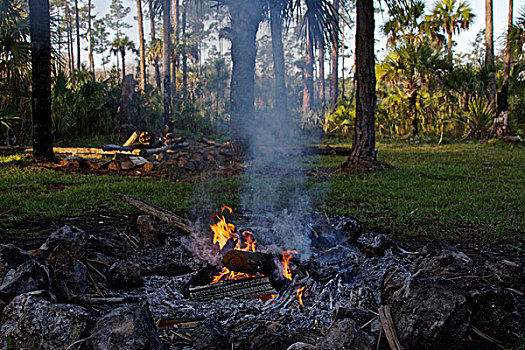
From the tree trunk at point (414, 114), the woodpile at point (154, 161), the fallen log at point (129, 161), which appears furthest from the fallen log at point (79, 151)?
the tree trunk at point (414, 114)

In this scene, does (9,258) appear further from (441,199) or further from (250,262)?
(441,199)

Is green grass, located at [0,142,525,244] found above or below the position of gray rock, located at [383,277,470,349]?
above

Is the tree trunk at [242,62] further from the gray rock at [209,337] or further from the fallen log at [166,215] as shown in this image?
the gray rock at [209,337]

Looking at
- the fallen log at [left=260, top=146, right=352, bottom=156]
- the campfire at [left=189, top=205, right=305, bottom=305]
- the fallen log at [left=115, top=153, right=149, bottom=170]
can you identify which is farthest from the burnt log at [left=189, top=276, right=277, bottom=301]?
the fallen log at [left=260, top=146, right=352, bottom=156]

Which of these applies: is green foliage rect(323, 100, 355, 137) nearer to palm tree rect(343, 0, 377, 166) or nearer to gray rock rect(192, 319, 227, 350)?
palm tree rect(343, 0, 377, 166)

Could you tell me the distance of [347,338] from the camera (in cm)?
198

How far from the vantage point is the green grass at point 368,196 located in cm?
454

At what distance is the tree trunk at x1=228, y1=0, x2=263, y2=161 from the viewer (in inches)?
359

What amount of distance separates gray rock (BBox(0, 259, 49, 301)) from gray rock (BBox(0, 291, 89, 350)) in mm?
110

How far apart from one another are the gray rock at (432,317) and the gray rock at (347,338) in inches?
9.0

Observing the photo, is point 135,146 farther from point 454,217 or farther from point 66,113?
point 454,217

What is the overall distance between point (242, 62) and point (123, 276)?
7.24 metres

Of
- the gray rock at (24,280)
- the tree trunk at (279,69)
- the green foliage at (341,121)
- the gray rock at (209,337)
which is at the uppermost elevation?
the tree trunk at (279,69)

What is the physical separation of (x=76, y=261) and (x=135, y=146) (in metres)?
8.85
